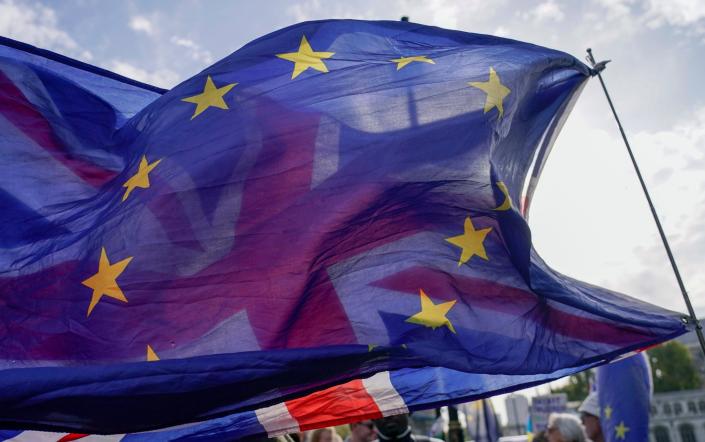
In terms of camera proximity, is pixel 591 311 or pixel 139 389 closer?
pixel 139 389

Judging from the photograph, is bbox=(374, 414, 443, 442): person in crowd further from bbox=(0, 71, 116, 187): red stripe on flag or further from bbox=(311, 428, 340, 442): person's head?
bbox=(0, 71, 116, 187): red stripe on flag

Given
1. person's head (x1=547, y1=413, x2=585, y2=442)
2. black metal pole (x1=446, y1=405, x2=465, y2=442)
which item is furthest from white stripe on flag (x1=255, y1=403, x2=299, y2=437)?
black metal pole (x1=446, y1=405, x2=465, y2=442)

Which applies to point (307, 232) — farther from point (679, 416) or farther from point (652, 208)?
point (679, 416)

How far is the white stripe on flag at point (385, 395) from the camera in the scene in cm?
370

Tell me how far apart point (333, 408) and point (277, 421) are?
1.13 ft

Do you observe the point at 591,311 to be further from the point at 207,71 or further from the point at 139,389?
the point at 207,71

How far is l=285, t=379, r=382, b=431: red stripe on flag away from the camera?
3707 millimetres

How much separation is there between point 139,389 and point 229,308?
0.80 m

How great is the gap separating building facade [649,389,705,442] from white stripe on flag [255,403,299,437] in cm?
6723

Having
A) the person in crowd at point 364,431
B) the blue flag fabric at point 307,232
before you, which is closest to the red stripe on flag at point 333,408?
the blue flag fabric at point 307,232

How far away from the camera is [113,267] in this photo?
3127mm

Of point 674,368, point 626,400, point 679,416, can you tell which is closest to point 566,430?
point 626,400

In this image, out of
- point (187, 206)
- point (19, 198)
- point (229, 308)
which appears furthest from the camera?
point (19, 198)

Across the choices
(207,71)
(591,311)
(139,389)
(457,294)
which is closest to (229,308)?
(139,389)
